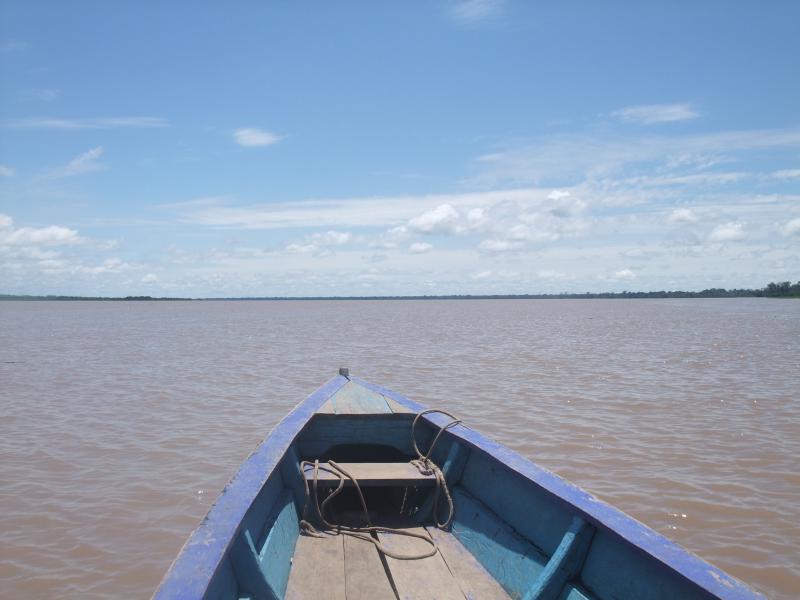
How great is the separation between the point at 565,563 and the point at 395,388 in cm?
1078

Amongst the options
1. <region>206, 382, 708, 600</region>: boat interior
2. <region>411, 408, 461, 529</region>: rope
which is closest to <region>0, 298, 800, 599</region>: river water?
<region>206, 382, 708, 600</region>: boat interior

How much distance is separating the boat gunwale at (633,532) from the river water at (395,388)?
2815 mm

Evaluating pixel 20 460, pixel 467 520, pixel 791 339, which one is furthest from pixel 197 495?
pixel 791 339

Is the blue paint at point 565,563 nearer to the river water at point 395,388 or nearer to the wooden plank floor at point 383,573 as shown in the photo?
the wooden plank floor at point 383,573

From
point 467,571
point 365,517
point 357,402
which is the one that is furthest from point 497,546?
point 357,402

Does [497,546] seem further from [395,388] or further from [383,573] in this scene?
[395,388]

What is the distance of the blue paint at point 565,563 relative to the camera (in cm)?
313

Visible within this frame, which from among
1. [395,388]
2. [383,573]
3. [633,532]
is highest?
[633,532]

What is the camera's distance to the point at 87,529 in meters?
6.00

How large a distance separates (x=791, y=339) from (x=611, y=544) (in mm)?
29380

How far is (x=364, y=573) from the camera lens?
12.7 ft

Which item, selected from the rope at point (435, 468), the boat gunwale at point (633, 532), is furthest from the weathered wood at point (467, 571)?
the boat gunwale at point (633, 532)

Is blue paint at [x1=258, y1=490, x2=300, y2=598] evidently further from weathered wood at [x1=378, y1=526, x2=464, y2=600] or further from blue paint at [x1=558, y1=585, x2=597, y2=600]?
blue paint at [x1=558, y1=585, x2=597, y2=600]

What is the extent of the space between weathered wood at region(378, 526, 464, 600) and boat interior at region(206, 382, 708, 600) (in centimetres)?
1
